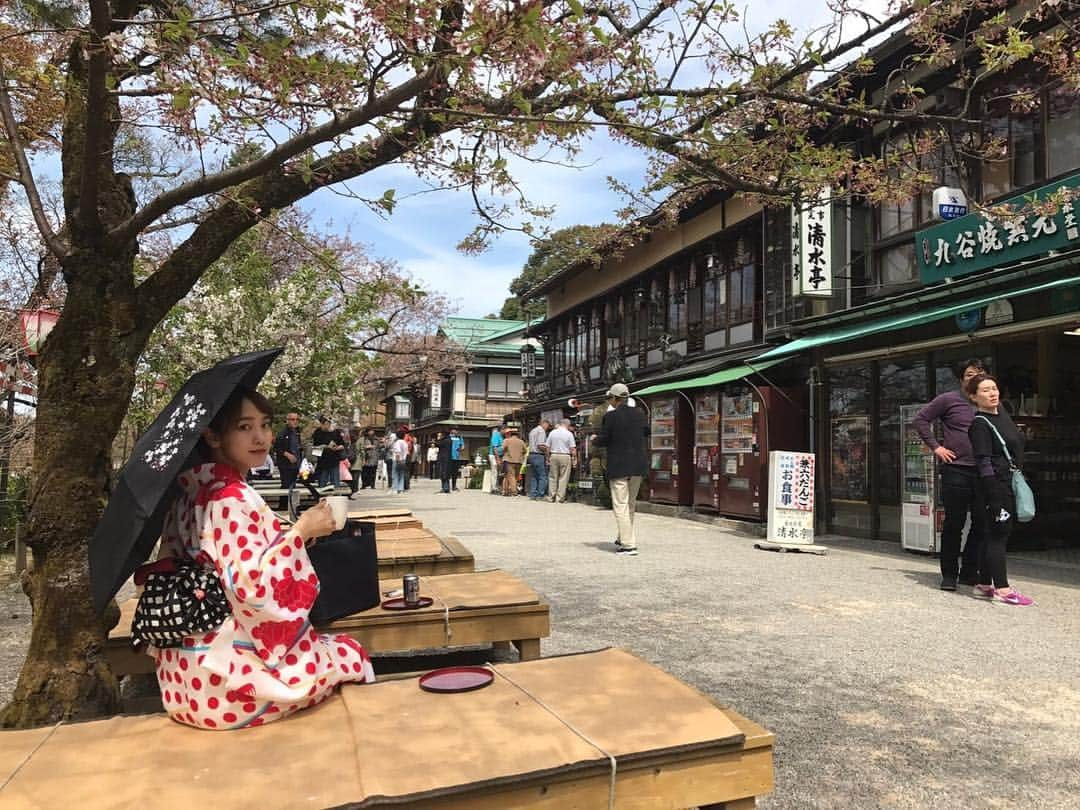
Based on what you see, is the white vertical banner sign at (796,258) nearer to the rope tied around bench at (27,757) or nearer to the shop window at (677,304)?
the shop window at (677,304)

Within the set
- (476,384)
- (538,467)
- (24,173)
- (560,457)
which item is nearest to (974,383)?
(24,173)

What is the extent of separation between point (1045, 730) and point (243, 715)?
351cm

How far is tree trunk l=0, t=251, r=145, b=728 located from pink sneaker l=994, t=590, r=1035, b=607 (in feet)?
21.0

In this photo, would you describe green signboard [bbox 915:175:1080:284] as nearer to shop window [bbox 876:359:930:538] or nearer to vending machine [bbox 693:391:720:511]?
shop window [bbox 876:359:930:538]

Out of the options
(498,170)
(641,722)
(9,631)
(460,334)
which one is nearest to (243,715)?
(641,722)

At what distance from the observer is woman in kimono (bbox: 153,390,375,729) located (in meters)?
2.13

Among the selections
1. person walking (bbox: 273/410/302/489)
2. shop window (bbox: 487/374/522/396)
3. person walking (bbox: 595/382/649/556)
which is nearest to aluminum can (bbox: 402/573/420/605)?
person walking (bbox: 595/382/649/556)

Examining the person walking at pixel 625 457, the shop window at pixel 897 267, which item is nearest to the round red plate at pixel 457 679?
the person walking at pixel 625 457

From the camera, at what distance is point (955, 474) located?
6.57 m

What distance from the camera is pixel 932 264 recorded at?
9750mm

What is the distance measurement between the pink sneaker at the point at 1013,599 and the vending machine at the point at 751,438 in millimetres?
5800

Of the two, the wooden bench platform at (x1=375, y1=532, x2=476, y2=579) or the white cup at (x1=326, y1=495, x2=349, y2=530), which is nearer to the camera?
the white cup at (x1=326, y1=495, x2=349, y2=530)

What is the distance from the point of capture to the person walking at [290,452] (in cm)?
1310

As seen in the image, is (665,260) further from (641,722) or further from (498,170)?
(641,722)
